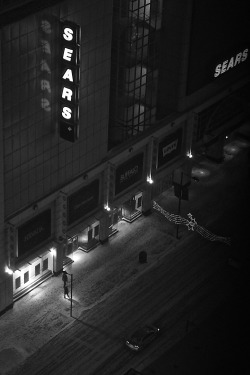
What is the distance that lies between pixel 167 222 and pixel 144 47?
1982cm

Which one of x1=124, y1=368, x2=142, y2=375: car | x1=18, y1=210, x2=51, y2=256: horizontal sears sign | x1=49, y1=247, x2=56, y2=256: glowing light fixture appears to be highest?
x1=18, y1=210, x2=51, y2=256: horizontal sears sign

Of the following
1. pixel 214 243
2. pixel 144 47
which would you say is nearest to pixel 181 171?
pixel 214 243

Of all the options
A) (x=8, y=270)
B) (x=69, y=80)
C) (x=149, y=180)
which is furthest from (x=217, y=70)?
(x=8, y=270)

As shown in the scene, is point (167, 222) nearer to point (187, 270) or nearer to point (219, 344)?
point (187, 270)

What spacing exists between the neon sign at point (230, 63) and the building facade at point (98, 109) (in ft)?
0.72

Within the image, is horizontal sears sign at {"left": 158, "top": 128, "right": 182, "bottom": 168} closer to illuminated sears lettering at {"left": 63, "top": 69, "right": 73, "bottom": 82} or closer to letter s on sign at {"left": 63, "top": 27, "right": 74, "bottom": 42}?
illuminated sears lettering at {"left": 63, "top": 69, "right": 73, "bottom": 82}

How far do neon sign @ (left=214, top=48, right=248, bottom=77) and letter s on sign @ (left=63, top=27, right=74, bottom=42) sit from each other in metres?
27.7

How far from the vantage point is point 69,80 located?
73.4 metres

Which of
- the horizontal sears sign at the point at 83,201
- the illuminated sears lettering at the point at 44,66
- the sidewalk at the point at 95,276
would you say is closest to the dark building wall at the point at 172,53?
the sidewalk at the point at 95,276

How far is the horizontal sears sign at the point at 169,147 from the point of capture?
305ft

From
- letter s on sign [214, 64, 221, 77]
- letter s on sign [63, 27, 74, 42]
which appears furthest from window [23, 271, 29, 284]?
letter s on sign [214, 64, 221, 77]

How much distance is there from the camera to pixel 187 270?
3425 inches

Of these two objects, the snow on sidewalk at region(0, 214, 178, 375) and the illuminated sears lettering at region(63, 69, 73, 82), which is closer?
the illuminated sears lettering at region(63, 69, 73, 82)

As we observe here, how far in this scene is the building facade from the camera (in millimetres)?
72188
